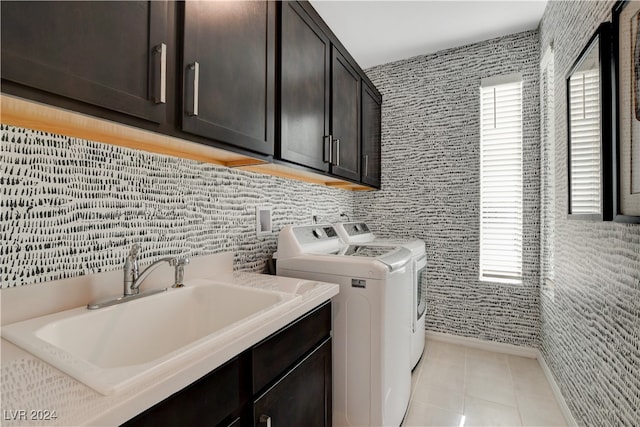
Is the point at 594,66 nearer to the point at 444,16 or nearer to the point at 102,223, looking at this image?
the point at 444,16

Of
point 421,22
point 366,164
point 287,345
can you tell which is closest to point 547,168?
point 366,164

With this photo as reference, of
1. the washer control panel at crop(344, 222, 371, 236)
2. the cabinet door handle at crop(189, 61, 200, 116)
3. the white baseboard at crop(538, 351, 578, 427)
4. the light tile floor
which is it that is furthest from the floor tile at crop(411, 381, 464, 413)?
the cabinet door handle at crop(189, 61, 200, 116)

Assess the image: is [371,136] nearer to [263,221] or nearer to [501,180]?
[501,180]

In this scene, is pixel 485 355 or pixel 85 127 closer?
pixel 85 127

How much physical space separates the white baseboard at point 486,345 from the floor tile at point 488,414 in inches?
29.6

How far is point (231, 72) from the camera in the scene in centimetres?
112

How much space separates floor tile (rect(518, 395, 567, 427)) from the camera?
Result: 1.76 meters

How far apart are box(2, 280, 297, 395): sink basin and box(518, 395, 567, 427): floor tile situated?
1728 millimetres

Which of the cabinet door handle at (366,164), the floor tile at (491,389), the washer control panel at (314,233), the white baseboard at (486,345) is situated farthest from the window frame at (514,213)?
the washer control panel at (314,233)

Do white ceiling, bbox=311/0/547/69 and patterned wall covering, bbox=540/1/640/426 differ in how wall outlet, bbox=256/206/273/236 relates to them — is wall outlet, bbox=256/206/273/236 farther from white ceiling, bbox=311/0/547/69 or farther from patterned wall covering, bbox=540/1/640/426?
patterned wall covering, bbox=540/1/640/426

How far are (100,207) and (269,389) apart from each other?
2.73ft

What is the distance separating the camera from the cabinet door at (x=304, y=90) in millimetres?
1444

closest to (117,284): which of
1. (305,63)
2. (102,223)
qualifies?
(102,223)

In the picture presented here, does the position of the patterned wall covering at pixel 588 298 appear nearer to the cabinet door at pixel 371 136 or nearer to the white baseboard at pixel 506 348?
the white baseboard at pixel 506 348
